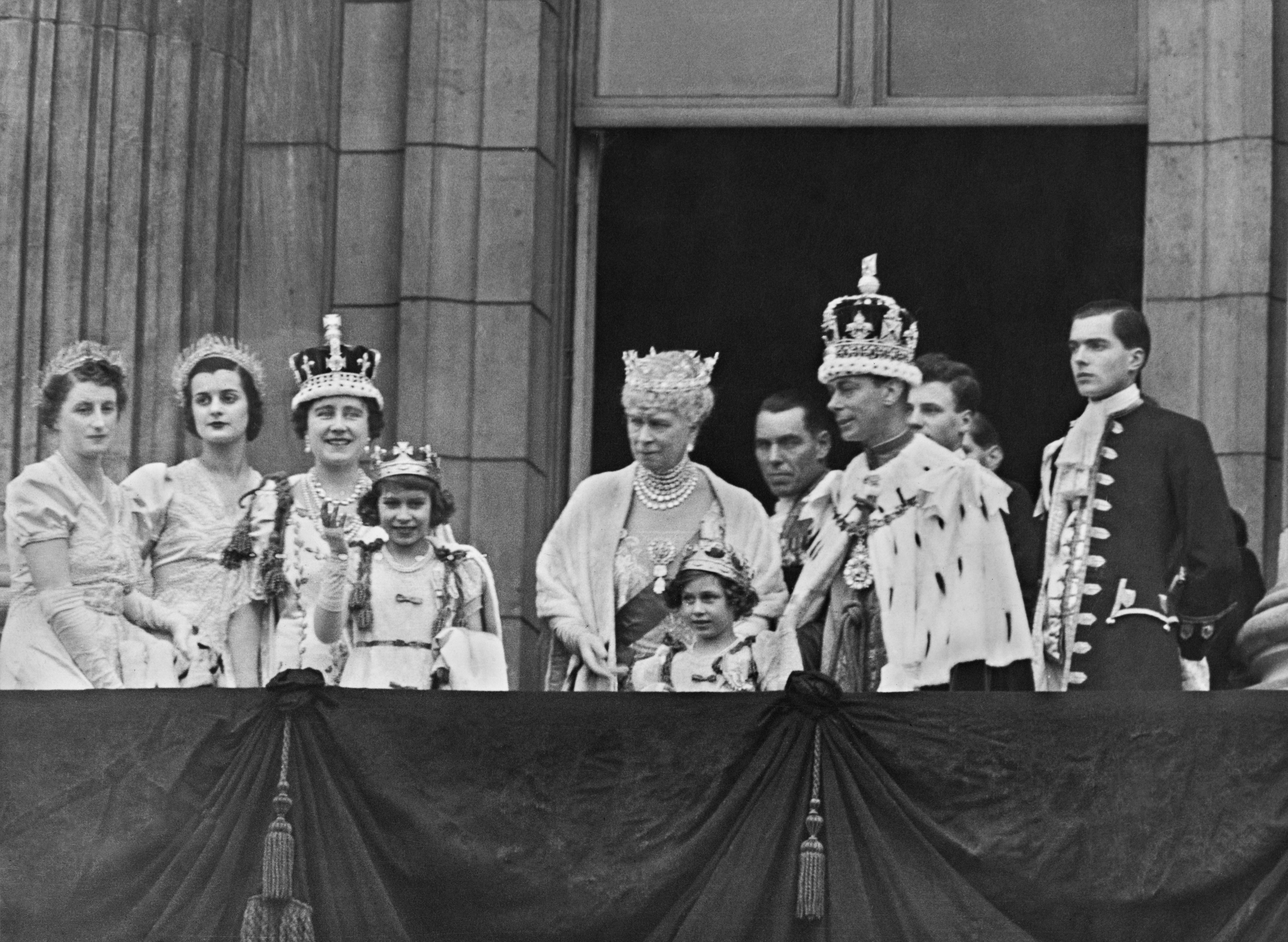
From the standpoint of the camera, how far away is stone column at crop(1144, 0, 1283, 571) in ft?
71.2

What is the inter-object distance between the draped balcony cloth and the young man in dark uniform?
896mm

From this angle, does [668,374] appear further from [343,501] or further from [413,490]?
[343,501]

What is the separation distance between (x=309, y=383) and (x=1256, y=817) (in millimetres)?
4456

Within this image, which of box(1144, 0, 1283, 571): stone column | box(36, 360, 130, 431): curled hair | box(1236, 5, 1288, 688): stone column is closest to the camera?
box(36, 360, 130, 431): curled hair

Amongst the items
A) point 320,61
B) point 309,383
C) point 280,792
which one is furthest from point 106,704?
point 320,61

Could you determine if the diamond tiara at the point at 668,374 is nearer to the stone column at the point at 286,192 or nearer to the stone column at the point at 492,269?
the stone column at the point at 492,269

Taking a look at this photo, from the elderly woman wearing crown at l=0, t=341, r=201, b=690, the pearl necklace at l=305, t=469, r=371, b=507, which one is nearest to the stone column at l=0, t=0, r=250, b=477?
the pearl necklace at l=305, t=469, r=371, b=507

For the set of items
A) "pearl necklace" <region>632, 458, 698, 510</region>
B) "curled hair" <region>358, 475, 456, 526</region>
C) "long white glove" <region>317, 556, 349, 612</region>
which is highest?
"pearl necklace" <region>632, 458, 698, 510</region>

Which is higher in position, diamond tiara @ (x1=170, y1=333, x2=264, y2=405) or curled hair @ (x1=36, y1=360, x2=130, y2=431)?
diamond tiara @ (x1=170, y1=333, x2=264, y2=405)

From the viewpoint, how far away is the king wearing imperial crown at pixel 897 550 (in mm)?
17984

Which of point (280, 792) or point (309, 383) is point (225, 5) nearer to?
point (309, 383)

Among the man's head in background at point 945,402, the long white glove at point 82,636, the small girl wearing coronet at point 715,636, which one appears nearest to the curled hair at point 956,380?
the man's head in background at point 945,402

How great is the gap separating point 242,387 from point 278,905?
9.30 ft

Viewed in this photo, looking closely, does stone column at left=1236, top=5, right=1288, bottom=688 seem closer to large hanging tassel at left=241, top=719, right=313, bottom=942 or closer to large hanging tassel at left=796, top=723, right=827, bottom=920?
large hanging tassel at left=796, top=723, right=827, bottom=920
